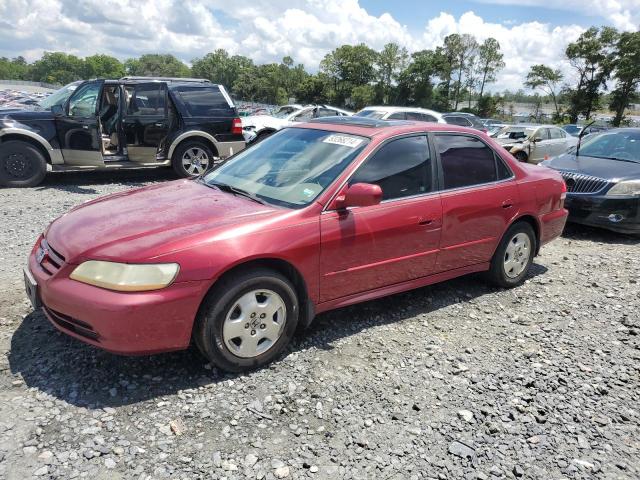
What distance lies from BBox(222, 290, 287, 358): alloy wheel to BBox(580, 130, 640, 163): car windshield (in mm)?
6980

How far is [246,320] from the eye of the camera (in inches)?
125

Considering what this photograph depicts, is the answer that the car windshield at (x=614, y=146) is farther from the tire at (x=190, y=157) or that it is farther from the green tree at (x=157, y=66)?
the green tree at (x=157, y=66)

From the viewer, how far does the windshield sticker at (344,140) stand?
3879 millimetres

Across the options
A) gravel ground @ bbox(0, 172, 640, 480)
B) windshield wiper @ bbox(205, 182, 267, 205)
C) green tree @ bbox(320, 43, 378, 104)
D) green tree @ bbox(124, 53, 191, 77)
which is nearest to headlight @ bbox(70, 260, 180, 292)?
gravel ground @ bbox(0, 172, 640, 480)

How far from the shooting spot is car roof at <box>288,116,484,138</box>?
13.2ft

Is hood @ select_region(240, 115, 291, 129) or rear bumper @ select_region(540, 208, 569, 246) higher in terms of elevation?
hood @ select_region(240, 115, 291, 129)

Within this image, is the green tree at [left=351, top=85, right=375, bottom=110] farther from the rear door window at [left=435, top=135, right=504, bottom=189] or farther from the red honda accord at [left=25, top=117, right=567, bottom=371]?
the red honda accord at [left=25, top=117, right=567, bottom=371]

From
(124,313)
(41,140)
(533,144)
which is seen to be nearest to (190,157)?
(41,140)

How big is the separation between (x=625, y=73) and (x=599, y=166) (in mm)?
41222

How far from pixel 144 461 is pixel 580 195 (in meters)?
6.85

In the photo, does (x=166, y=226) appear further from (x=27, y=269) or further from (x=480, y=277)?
(x=480, y=277)

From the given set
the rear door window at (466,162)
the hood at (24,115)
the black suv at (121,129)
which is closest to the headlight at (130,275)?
the rear door window at (466,162)

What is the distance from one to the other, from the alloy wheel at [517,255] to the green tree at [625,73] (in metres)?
43.5

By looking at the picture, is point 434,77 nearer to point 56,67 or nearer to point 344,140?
point 344,140
